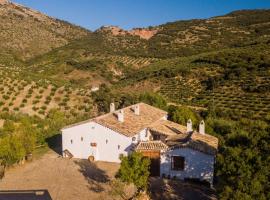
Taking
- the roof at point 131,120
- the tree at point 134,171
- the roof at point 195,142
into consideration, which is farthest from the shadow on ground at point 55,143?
the tree at point 134,171

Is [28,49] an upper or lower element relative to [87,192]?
upper

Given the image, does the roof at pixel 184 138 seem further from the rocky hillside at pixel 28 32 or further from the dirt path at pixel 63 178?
the rocky hillside at pixel 28 32

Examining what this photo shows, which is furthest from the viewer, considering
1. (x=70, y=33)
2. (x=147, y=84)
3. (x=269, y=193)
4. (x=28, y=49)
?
(x=70, y=33)

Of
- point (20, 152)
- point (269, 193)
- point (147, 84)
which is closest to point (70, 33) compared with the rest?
point (147, 84)

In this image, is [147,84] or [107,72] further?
[107,72]

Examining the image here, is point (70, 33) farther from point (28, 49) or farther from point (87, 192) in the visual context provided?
point (87, 192)

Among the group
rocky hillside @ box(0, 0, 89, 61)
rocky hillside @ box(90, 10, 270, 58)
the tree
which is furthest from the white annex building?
rocky hillside @ box(90, 10, 270, 58)

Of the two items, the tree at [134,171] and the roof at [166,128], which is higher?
the roof at [166,128]

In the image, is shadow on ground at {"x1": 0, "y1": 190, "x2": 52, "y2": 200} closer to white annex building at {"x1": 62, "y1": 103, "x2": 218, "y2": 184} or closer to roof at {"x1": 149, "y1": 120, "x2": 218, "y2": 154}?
white annex building at {"x1": 62, "y1": 103, "x2": 218, "y2": 184}
